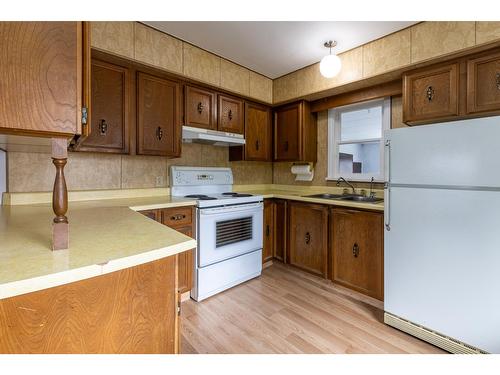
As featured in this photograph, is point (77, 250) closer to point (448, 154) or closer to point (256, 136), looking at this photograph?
point (448, 154)

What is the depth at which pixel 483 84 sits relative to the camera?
1.76 meters

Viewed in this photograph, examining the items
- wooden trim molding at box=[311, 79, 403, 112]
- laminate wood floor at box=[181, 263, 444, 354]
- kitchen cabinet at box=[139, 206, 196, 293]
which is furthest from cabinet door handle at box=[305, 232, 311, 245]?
wooden trim molding at box=[311, 79, 403, 112]

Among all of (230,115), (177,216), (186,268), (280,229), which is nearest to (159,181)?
(177,216)

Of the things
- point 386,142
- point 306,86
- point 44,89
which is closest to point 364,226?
point 386,142

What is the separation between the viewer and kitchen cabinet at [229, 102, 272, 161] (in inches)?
120

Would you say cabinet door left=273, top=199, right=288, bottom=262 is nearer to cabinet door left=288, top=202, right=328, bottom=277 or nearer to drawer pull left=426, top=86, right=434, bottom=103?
cabinet door left=288, top=202, right=328, bottom=277

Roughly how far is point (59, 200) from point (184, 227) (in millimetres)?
1406

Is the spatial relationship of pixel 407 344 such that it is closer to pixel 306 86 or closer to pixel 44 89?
pixel 44 89

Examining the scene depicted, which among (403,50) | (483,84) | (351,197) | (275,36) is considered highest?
(275,36)

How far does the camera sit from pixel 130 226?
110cm

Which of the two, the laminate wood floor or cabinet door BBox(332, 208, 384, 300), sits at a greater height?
cabinet door BBox(332, 208, 384, 300)

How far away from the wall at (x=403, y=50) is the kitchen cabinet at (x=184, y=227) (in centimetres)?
193

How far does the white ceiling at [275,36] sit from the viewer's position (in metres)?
2.08

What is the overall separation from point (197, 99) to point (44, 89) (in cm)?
197
